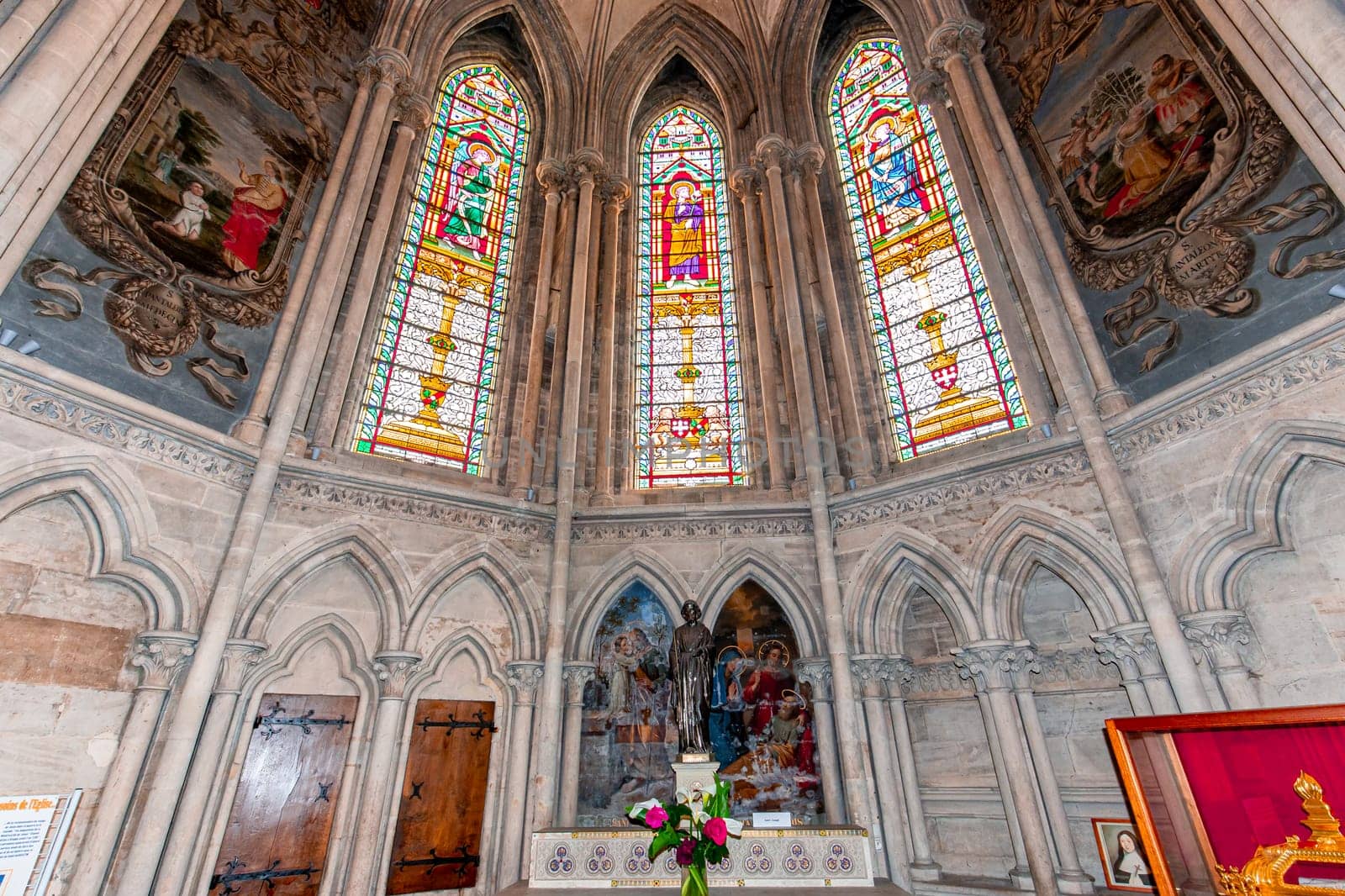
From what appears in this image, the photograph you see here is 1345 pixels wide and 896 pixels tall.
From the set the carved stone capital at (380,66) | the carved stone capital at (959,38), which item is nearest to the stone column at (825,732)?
the carved stone capital at (959,38)

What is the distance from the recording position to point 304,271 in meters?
7.70

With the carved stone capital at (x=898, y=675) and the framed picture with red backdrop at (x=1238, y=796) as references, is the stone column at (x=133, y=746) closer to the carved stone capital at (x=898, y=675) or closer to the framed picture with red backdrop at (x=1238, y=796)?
the carved stone capital at (x=898, y=675)

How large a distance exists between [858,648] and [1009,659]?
→ 1435mm

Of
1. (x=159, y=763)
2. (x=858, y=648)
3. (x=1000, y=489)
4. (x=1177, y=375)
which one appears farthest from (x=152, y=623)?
(x=1177, y=375)

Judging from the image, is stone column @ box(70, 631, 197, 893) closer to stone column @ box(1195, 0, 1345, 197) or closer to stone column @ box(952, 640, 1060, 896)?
stone column @ box(952, 640, 1060, 896)

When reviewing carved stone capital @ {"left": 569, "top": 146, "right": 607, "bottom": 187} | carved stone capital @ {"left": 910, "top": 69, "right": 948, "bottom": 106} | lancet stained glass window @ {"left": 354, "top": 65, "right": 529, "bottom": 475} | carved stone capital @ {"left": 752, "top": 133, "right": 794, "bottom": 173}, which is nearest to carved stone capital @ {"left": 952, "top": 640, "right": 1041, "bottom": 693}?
lancet stained glass window @ {"left": 354, "top": 65, "right": 529, "bottom": 475}

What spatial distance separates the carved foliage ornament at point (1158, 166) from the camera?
5.73 metres

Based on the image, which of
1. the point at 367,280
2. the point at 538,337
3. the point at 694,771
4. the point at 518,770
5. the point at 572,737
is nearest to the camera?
the point at 694,771

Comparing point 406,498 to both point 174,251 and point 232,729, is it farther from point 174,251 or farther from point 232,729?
point 174,251

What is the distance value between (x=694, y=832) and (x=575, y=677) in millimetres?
3633

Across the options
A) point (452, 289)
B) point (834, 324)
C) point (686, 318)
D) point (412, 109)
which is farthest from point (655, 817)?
point (412, 109)

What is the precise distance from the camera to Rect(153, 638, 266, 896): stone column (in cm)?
524

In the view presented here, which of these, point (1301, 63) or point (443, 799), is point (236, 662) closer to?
point (443, 799)

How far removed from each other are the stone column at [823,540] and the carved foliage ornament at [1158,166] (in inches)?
124
